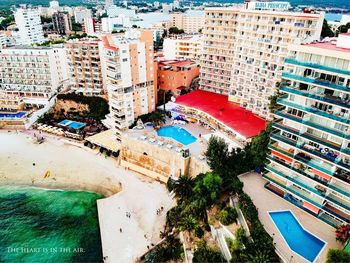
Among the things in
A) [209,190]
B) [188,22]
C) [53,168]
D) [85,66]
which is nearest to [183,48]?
[85,66]

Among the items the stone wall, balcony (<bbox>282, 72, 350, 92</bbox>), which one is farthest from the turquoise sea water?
balcony (<bbox>282, 72, 350, 92</bbox>)

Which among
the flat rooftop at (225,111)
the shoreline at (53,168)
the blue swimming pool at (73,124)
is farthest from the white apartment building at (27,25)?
the flat rooftop at (225,111)

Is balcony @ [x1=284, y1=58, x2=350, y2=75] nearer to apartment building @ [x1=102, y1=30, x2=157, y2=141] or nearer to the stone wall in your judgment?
the stone wall

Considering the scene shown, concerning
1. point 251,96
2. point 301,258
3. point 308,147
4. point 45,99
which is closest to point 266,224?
point 301,258

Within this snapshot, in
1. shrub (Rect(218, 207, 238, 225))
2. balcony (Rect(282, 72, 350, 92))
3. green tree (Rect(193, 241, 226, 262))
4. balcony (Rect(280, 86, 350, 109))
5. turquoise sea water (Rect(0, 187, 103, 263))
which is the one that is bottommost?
turquoise sea water (Rect(0, 187, 103, 263))

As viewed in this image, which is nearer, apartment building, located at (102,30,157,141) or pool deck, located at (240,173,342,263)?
pool deck, located at (240,173,342,263)

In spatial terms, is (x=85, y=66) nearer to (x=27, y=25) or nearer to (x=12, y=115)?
(x=12, y=115)
